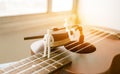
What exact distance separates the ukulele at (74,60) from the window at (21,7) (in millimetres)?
748

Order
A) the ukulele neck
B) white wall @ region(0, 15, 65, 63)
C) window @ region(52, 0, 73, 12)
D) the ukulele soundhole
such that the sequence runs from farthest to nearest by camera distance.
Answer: window @ region(52, 0, 73, 12)
white wall @ region(0, 15, 65, 63)
the ukulele soundhole
the ukulele neck

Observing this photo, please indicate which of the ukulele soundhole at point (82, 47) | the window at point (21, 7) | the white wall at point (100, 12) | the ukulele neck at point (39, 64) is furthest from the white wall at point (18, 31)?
the ukulele neck at point (39, 64)

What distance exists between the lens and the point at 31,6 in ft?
5.99

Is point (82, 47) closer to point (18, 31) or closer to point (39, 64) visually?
point (39, 64)

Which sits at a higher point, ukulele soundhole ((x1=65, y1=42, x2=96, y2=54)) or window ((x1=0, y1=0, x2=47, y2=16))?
window ((x1=0, y1=0, x2=47, y2=16))

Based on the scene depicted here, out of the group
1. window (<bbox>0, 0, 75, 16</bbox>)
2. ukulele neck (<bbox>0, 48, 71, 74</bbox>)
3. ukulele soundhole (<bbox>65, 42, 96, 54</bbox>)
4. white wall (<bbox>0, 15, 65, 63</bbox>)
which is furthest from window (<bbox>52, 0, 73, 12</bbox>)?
ukulele neck (<bbox>0, 48, 71, 74</bbox>)

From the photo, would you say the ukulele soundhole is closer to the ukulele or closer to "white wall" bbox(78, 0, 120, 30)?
the ukulele

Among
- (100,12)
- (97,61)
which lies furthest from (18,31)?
(97,61)

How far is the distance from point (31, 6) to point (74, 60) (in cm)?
101

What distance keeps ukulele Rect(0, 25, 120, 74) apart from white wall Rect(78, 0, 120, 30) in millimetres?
481

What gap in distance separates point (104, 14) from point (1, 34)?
105cm

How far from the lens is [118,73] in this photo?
122 cm

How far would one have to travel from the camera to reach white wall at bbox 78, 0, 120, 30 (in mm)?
1716

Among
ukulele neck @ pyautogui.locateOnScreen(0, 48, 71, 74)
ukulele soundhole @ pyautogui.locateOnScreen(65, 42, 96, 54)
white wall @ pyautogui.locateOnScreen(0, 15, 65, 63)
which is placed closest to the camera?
ukulele neck @ pyautogui.locateOnScreen(0, 48, 71, 74)
